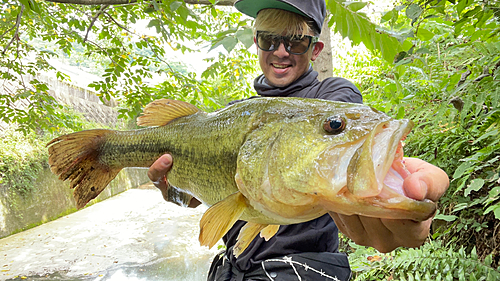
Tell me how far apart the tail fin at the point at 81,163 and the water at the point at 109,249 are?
4289mm

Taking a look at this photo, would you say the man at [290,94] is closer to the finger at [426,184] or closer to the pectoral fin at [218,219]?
the pectoral fin at [218,219]

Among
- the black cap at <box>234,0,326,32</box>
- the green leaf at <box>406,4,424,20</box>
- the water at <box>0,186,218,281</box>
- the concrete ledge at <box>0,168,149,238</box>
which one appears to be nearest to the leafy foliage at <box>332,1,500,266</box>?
the green leaf at <box>406,4,424,20</box>

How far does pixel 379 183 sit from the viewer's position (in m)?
0.90

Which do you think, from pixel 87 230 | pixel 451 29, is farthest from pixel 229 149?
pixel 87 230

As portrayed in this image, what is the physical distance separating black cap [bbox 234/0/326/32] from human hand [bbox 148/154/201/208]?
1.02m

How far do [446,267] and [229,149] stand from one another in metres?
2.50

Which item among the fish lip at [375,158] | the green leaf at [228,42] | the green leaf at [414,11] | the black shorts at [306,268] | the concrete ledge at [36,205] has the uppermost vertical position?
the green leaf at [228,42]

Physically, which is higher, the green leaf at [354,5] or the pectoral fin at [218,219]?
the green leaf at [354,5]

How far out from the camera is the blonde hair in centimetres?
187

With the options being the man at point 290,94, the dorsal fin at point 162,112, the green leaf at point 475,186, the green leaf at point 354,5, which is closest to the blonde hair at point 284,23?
the man at point 290,94

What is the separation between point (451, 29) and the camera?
2936 millimetres

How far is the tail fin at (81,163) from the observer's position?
1.91 meters

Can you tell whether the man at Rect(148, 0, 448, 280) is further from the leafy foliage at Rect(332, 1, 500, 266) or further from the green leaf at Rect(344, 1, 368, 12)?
the leafy foliage at Rect(332, 1, 500, 266)

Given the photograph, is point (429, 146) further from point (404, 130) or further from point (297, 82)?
point (404, 130)
